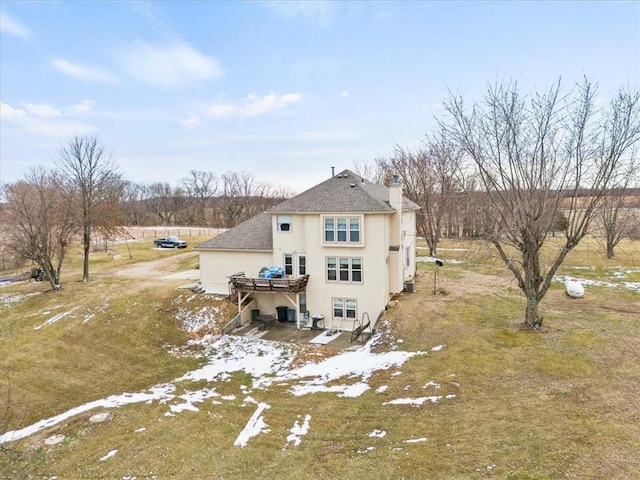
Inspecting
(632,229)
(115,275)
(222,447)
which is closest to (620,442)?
(222,447)

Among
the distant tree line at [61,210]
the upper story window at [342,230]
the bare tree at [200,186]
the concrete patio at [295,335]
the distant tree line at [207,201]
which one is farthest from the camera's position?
the bare tree at [200,186]

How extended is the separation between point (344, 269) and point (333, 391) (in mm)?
7327

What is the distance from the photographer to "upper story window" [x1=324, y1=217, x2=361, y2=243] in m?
18.3

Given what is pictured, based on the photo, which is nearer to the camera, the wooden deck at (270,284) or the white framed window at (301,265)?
the wooden deck at (270,284)

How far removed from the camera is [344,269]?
18.8m

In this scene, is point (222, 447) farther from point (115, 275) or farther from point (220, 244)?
point (115, 275)

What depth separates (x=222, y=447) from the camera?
9.34 meters

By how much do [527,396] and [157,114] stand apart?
28.5 metres

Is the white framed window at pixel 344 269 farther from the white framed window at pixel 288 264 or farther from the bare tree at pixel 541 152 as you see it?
the bare tree at pixel 541 152

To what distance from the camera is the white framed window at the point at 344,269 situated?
18.6m

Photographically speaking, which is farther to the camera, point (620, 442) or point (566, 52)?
point (566, 52)

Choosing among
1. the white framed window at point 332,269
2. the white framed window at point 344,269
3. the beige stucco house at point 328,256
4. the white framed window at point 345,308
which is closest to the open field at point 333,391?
the beige stucco house at point 328,256

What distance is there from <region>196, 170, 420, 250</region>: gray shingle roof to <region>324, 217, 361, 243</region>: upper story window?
0.48 metres

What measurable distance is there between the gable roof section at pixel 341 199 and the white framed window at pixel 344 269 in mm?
2450
